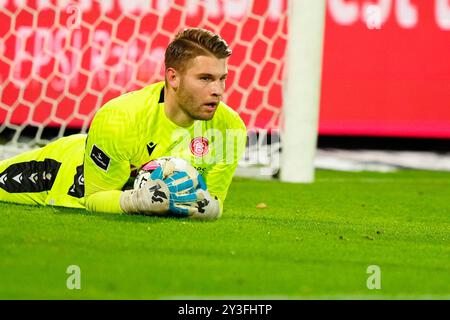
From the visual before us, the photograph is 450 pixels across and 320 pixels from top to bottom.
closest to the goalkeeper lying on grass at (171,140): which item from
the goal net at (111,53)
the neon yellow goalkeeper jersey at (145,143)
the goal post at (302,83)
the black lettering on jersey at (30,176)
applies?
the neon yellow goalkeeper jersey at (145,143)

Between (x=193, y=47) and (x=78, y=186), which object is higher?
(x=193, y=47)

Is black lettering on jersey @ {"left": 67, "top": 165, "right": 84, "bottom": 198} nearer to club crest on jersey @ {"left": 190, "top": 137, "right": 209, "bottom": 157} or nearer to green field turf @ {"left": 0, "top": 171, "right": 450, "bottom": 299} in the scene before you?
green field turf @ {"left": 0, "top": 171, "right": 450, "bottom": 299}

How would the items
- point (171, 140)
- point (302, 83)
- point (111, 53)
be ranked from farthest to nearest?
point (111, 53), point (302, 83), point (171, 140)

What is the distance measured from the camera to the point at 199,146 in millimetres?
4348

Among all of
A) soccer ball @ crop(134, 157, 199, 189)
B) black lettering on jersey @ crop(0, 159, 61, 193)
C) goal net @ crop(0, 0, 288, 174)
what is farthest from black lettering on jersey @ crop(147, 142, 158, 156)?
goal net @ crop(0, 0, 288, 174)

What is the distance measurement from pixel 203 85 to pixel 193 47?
0.14 meters

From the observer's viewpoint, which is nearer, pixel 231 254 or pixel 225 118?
pixel 231 254

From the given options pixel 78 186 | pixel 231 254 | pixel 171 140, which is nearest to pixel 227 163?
pixel 171 140

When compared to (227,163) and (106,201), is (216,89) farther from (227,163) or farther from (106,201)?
(106,201)

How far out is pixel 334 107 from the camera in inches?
296

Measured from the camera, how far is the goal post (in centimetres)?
611

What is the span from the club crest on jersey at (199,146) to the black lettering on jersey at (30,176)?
649 mm

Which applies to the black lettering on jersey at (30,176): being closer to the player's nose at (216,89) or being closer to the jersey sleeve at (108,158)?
the jersey sleeve at (108,158)

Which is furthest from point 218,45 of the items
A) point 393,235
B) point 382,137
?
point 382,137
